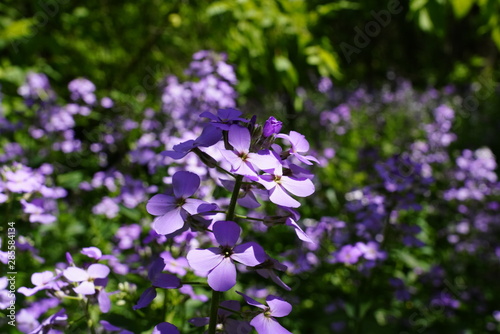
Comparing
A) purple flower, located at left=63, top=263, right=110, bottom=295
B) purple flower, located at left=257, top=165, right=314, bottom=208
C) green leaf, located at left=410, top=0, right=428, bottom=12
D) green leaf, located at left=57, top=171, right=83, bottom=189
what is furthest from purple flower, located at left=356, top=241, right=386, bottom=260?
green leaf, located at left=57, top=171, right=83, bottom=189

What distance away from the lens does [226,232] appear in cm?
118

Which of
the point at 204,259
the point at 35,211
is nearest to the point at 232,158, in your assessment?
the point at 204,259

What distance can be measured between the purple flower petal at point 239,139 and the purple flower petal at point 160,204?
0.21 meters

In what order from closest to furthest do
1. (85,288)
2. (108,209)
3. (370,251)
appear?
1. (85,288)
2. (370,251)
3. (108,209)

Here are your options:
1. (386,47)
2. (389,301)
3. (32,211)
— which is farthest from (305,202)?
(386,47)

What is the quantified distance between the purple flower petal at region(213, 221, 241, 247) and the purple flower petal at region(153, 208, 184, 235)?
0.09 metres

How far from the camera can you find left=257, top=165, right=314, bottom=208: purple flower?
3.90ft

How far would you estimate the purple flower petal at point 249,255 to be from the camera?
3.80 feet

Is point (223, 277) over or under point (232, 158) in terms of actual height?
under

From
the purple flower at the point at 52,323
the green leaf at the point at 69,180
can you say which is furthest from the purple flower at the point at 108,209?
the purple flower at the point at 52,323

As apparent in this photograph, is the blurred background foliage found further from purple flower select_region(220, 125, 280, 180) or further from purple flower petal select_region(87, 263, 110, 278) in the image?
purple flower petal select_region(87, 263, 110, 278)

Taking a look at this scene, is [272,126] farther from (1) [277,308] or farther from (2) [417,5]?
(2) [417,5]

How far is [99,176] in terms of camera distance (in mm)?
3500

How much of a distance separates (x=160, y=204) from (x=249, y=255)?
0.26 meters
